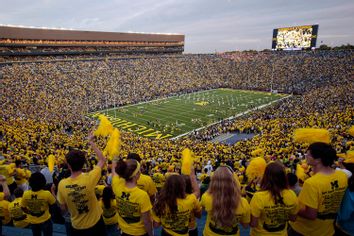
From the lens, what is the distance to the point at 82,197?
3.29 meters

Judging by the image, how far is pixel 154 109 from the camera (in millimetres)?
39062

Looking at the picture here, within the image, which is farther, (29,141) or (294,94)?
(294,94)

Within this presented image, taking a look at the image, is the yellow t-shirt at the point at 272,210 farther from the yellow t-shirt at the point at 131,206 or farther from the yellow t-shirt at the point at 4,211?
the yellow t-shirt at the point at 4,211

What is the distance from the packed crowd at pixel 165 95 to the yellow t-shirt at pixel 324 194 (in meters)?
0.22


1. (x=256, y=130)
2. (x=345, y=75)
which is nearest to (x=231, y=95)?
(x=345, y=75)

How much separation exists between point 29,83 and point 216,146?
102ft

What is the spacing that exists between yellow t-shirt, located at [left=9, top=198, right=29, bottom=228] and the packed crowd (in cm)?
61

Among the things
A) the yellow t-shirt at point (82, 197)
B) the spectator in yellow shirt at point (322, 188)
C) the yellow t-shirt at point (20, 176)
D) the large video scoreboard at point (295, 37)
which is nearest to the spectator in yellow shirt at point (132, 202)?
the yellow t-shirt at point (82, 197)

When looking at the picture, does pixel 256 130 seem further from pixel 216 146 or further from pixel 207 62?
pixel 207 62

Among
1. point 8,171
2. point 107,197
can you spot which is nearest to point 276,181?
point 107,197

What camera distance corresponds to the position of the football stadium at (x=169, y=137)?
2.95m

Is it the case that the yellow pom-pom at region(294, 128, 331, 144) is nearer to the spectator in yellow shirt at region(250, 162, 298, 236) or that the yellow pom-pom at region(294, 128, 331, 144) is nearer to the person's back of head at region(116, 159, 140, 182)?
the spectator in yellow shirt at region(250, 162, 298, 236)

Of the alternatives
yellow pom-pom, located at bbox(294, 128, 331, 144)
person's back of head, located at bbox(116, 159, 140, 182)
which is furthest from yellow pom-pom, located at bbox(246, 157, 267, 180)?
person's back of head, located at bbox(116, 159, 140, 182)

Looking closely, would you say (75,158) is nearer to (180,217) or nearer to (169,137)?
(180,217)
